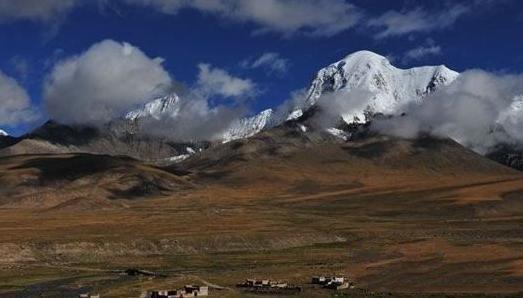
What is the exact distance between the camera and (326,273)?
105 metres

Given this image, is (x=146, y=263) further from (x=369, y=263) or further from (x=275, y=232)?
(x=275, y=232)

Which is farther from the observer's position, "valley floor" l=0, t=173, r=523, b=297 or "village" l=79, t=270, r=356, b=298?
"valley floor" l=0, t=173, r=523, b=297

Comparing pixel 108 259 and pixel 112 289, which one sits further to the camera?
pixel 108 259

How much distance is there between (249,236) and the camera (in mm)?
160375

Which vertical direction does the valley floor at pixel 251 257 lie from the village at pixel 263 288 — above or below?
above

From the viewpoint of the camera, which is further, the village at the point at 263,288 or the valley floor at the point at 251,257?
the valley floor at the point at 251,257

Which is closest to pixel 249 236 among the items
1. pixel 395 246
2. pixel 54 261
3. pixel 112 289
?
pixel 395 246

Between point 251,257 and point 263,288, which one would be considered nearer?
point 263,288

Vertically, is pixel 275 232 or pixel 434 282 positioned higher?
pixel 275 232

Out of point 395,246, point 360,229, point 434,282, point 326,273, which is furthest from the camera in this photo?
point 360,229

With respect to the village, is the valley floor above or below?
above

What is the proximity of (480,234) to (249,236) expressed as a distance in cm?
5174

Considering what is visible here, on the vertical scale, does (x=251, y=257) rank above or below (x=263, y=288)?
above

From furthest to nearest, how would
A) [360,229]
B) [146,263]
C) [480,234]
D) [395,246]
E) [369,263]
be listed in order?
[360,229]
[480,234]
[395,246]
[146,263]
[369,263]
